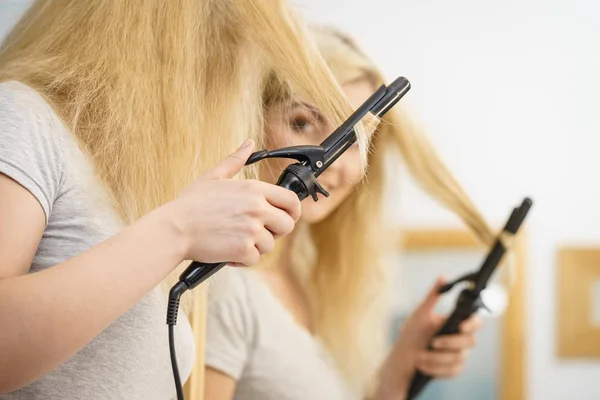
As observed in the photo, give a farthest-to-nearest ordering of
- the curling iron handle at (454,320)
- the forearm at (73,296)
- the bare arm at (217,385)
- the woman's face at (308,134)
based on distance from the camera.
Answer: the curling iron handle at (454,320)
the bare arm at (217,385)
the woman's face at (308,134)
the forearm at (73,296)

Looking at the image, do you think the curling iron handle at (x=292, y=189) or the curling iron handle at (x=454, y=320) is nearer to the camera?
the curling iron handle at (x=292, y=189)

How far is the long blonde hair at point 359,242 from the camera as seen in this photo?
107 cm

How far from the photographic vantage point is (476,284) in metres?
1.02

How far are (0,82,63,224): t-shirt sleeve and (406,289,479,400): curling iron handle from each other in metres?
0.65

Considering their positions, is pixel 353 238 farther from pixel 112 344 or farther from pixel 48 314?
pixel 48 314

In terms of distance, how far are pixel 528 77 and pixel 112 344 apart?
1107 mm

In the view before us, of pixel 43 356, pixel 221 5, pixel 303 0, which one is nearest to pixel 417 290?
pixel 303 0

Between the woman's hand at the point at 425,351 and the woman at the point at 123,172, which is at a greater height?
the woman at the point at 123,172

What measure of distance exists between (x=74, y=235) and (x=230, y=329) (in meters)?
0.44

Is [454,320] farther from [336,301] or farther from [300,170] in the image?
[300,170]

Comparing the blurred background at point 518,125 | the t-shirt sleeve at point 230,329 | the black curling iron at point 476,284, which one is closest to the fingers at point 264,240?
the t-shirt sleeve at point 230,329

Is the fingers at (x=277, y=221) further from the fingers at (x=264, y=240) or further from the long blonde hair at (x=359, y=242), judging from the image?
the long blonde hair at (x=359, y=242)

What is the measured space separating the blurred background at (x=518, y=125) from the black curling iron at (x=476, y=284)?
0.35 metres

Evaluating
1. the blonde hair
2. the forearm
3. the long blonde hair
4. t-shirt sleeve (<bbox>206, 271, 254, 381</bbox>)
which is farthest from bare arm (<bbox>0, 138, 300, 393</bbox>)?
the long blonde hair
